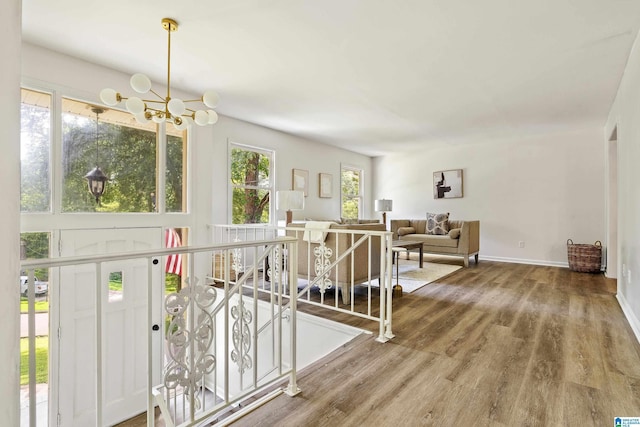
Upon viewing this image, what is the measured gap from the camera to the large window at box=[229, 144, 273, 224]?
488 cm

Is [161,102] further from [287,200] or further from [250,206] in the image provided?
[250,206]

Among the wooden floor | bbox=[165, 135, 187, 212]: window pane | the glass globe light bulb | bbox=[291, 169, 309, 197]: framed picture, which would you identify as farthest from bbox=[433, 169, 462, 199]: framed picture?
the glass globe light bulb

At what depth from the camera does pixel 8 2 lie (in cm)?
61

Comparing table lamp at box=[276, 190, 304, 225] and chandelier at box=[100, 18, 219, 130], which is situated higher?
chandelier at box=[100, 18, 219, 130]

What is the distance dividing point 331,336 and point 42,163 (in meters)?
3.01

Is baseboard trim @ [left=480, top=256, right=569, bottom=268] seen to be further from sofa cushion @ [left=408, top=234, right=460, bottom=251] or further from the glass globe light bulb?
the glass globe light bulb

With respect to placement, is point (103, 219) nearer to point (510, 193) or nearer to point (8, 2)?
point (8, 2)

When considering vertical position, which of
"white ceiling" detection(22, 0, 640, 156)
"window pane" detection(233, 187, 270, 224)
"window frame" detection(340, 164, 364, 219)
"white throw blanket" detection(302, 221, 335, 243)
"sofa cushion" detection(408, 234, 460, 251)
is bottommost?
"sofa cushion" detection(408, 234, 460, 251)

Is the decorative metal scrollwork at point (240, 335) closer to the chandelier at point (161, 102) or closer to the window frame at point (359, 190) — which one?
the chandelier at point (161, 102)

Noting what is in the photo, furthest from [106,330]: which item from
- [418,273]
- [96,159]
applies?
[418,273]

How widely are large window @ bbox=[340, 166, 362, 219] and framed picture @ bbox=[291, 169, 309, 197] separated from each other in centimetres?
119

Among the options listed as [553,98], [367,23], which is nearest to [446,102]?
[553,98]

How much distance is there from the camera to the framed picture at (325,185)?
6348 millimetres

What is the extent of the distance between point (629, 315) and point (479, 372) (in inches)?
74.2
